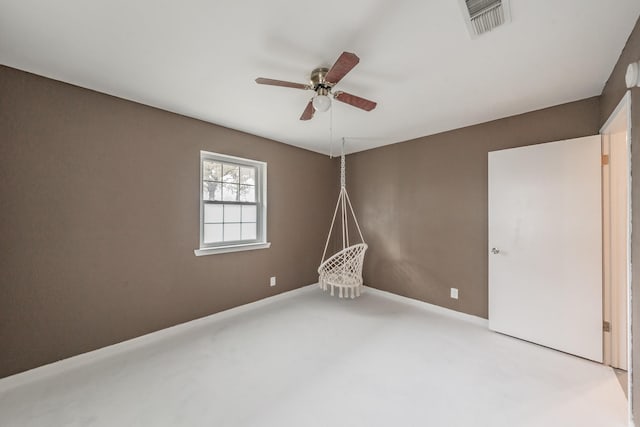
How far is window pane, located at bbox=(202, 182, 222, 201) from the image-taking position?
10.2 feet

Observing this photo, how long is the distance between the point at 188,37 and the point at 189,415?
8.07 ft

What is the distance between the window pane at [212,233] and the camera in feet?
10.2

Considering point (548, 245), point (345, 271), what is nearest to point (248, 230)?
point (345, 271)

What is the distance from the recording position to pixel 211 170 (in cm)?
317

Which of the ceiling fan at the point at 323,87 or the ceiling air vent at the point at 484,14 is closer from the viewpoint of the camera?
the ceiling air vent at the point at 484,14

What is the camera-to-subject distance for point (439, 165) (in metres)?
3.42

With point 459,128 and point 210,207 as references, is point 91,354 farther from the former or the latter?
point 459,128

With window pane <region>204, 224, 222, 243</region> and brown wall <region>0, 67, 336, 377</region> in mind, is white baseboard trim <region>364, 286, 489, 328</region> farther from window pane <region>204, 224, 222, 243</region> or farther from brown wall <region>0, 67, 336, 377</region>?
window pane <region>204, 224, 222, 243</region>

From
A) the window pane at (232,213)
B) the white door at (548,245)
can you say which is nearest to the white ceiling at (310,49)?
the white door at (548,245)

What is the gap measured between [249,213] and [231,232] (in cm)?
37

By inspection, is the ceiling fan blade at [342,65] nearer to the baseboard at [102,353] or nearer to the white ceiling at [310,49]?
the white ceiling at [310,49]

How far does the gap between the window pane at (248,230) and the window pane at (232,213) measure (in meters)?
0.15

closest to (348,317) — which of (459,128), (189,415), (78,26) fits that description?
(189,415)

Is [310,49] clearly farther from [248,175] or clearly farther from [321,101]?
[248,175]
